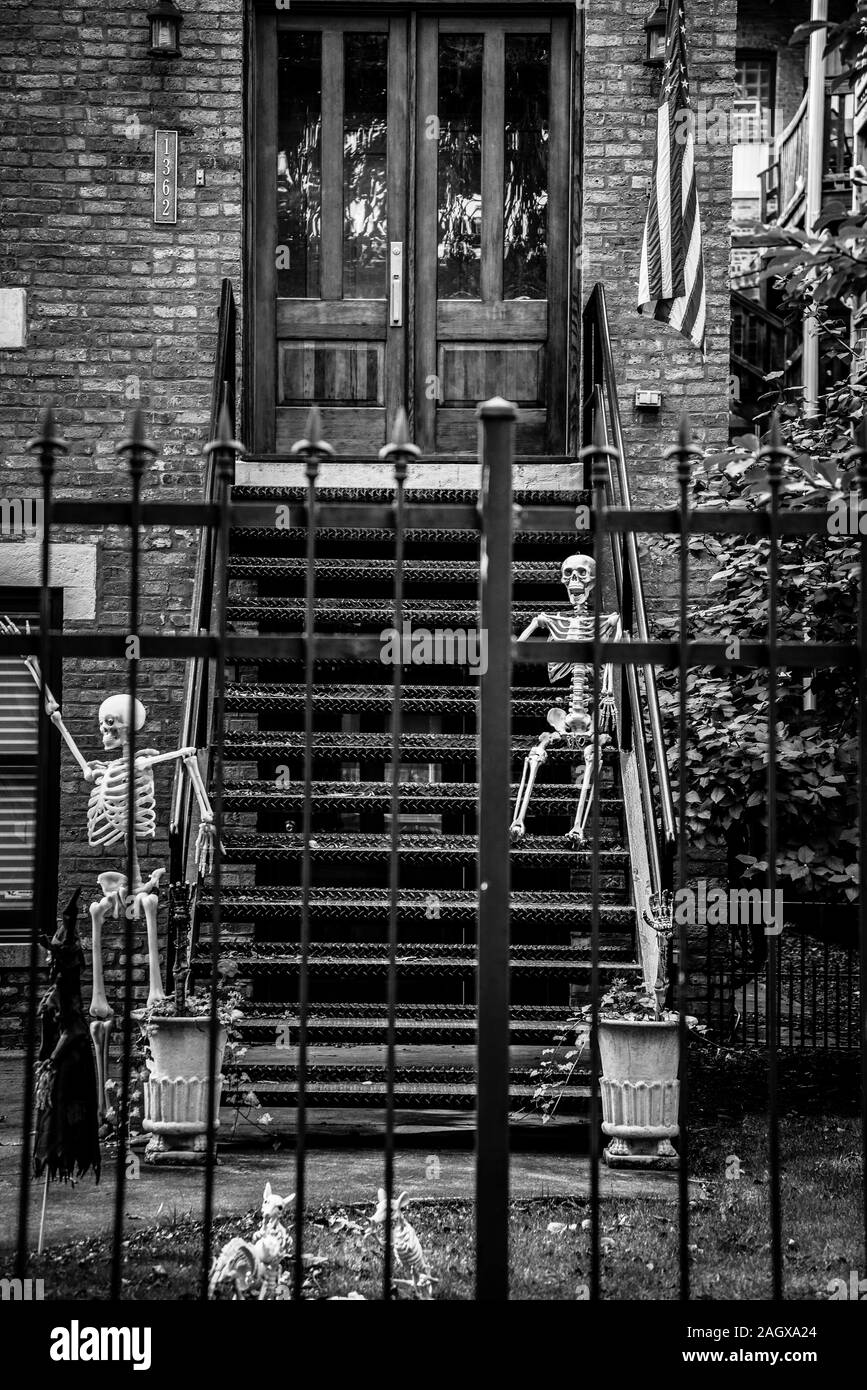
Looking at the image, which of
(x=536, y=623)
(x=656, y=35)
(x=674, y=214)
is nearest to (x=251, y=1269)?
(x=536, y=623)

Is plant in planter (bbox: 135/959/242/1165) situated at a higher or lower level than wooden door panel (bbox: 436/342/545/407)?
lower

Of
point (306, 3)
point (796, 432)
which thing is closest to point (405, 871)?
point (796, 432)

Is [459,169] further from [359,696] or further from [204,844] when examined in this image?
[204,844]

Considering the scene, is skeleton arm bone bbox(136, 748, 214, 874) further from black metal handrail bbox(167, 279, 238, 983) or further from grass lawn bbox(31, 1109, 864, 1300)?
grass lawn bbox(31, 1109, 864, 1300)

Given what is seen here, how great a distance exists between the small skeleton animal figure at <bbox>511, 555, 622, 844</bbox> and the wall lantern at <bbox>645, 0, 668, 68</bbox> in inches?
123

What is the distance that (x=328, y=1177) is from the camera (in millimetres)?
4977

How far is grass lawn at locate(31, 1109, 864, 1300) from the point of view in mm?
3871

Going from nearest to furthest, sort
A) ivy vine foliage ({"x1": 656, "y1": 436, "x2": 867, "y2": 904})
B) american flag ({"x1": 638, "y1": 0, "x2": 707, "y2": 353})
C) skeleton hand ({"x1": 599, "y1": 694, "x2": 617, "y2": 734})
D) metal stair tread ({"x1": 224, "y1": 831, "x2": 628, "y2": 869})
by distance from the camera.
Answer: metal stair tread ({"x1": 224, "y1": 831, "x2": 628, "y2": 869}) → ivy vine foliage ({"x1": 656, "y1": 436, "x2": 867, "y2": 904}) → skeleton hand ({"x1": 599, "y1": 694, "x2": 617, "y2": 734}) → american flag ({"x1": 638, "y1": 0, "x2": 707, "y2": 353})

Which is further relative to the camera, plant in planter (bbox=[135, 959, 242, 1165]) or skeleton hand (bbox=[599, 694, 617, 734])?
skeleton hand (bbox=[599, 694, 617, 734])

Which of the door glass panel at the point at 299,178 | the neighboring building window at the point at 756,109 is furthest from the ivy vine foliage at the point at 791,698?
the neighboring building window at the point at 756,109

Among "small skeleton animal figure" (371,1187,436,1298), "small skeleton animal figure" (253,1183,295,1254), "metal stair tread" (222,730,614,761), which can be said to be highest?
"metal stair tread" (222,730,614,761)

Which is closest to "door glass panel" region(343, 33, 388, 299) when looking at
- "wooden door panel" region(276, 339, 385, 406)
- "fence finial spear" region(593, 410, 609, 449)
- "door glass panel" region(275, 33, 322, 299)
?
"door glass panel" region(275, 33, 322, 299)

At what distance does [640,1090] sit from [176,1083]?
168 cm
